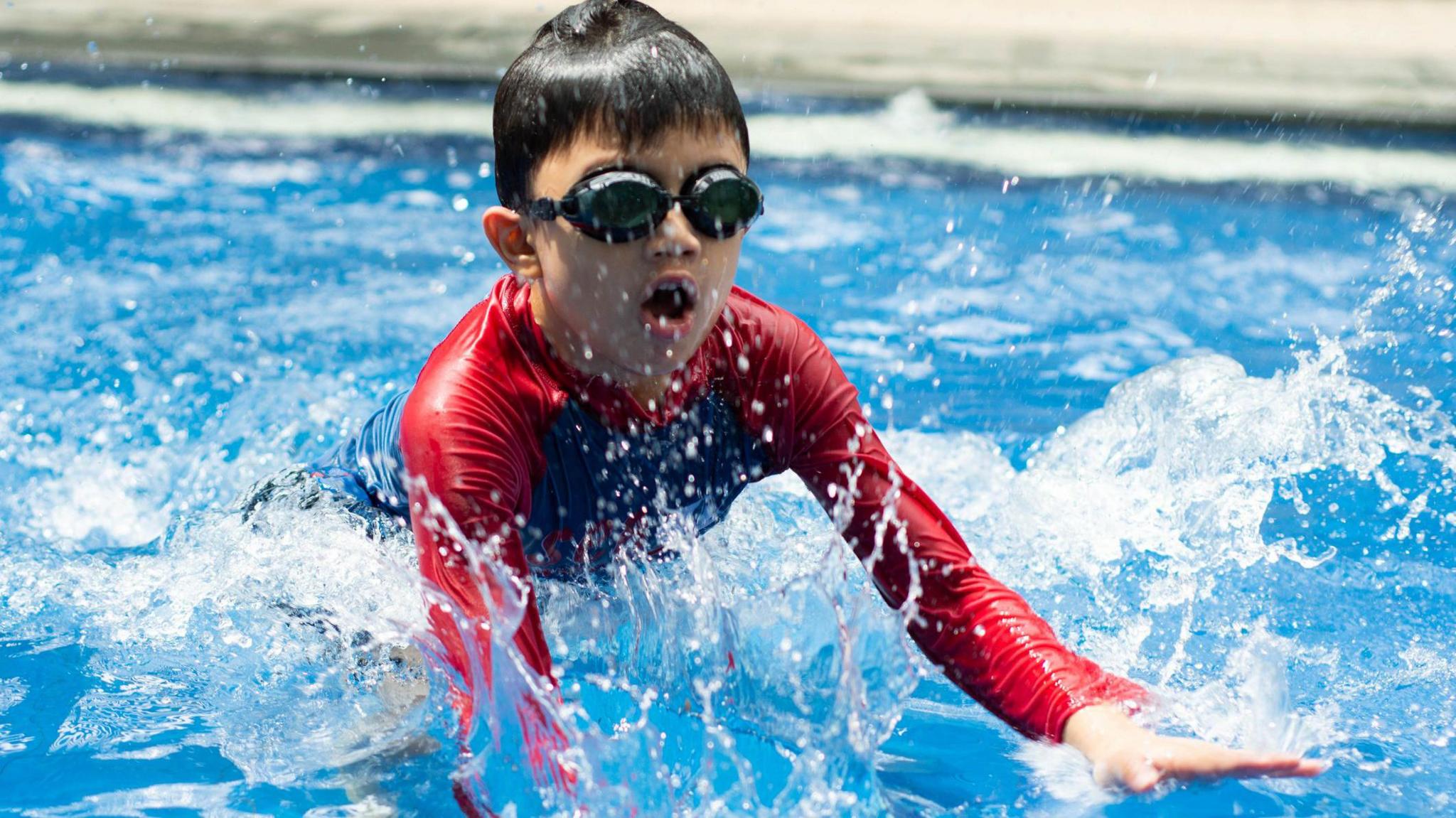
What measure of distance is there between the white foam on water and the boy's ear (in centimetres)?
365

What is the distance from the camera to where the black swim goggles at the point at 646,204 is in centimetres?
204

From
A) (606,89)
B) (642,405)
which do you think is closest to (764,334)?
(642,405)

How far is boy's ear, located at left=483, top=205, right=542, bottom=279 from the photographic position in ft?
Result: 7.39

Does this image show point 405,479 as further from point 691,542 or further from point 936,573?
point 936,573

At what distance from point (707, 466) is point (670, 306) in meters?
0.40

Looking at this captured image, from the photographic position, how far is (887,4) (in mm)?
7473

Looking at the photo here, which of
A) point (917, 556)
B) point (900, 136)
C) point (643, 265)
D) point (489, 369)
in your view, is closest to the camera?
point (643, 265)

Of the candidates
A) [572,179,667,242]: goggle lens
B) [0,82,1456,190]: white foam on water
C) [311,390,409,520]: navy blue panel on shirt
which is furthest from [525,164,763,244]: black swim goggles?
[0,82,1456,190]: white foam on water

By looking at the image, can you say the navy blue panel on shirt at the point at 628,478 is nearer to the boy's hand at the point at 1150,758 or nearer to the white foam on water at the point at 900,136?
the boy's hand at the point at 1150,758

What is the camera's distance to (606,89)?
2.07 m

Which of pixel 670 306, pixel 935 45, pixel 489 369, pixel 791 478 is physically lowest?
pixel 791 478

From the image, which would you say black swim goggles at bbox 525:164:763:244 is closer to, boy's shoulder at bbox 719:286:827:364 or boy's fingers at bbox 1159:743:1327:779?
boy's shoulder at bbox 719:286:827:364

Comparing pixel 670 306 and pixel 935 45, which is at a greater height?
pixel 935 45

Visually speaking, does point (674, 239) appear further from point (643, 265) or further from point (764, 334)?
point (764, 334)
